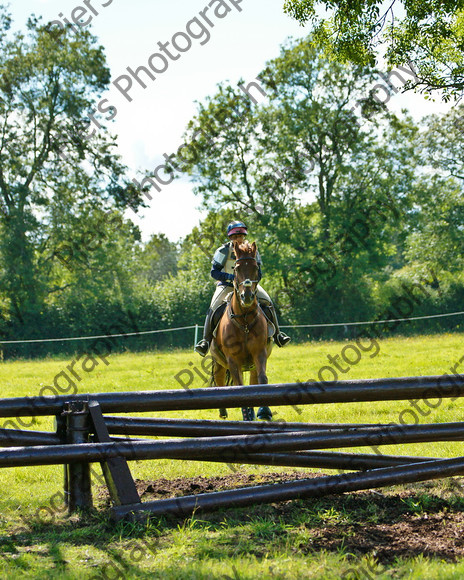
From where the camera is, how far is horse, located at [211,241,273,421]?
790 centimetres

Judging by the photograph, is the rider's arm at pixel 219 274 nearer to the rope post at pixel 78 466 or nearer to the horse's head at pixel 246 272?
the horse's head at pixel 246 272

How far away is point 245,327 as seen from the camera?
8.55 metres

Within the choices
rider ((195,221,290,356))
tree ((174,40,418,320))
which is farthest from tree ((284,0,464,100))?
tree ((174,40,418,320))

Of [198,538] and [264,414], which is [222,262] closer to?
[264,414]

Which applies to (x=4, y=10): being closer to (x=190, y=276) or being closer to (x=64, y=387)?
(x=190, y=276)

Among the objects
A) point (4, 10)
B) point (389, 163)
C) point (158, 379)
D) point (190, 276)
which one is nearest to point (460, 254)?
point (389, 163)

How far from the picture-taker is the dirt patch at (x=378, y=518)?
11.8 ft

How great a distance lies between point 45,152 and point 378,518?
32.8 metres

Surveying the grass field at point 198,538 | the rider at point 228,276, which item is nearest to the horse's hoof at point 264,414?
the grass field at point 198,538

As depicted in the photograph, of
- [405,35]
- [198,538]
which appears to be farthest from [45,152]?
[198,538]

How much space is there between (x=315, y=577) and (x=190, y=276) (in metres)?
35.1

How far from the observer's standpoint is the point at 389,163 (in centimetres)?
3659

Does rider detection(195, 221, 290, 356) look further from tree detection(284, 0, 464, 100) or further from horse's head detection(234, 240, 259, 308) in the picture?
tree detection(284, 0, 464, 100)

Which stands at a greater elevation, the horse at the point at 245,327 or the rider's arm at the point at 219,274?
the rider's arm at the point at 219,274
